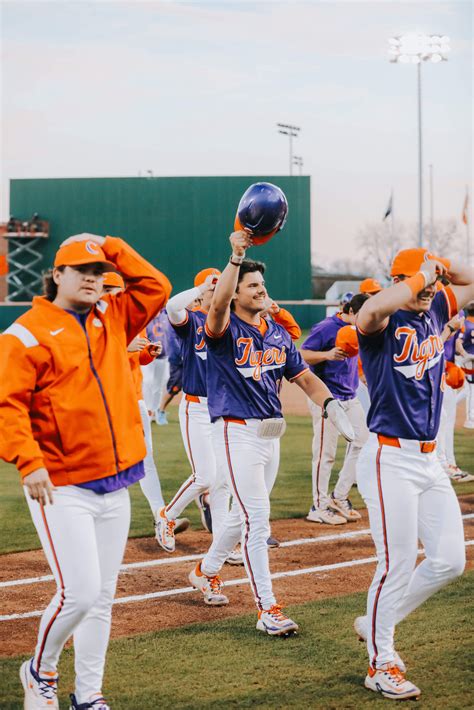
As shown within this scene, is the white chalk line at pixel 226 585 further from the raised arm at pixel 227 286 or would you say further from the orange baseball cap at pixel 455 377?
the orange baseball cap at pixel 455 377

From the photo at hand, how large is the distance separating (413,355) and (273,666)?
194 centimetres

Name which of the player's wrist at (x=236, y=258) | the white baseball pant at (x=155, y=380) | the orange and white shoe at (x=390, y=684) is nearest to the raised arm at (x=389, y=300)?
the player's wrist at (x=236, y=258)

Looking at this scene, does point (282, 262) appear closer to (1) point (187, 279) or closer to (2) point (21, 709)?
(1) point (187, 279)

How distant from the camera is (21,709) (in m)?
4.62

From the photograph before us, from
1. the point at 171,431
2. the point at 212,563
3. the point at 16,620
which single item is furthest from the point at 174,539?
the point at 171,431

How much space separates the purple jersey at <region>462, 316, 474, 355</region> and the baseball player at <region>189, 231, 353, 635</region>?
8706mm

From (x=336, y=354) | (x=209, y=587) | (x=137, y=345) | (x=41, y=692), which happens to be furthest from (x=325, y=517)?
(x=41, y=692)

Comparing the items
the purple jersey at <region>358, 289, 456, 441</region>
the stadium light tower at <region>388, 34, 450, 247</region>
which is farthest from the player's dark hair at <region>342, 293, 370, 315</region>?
the stadium light tower at <region>388, 34, 450, 247</region>

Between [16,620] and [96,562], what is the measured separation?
7.61ft

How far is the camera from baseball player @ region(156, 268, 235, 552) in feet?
25.3

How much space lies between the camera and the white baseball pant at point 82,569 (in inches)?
167

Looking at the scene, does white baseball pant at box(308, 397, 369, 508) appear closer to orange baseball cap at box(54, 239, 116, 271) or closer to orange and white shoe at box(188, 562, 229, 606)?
orange and white shoe at box(188, 562, 229, 606)

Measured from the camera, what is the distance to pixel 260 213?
17.7 feet

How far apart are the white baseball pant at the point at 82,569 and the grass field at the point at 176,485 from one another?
412cm
